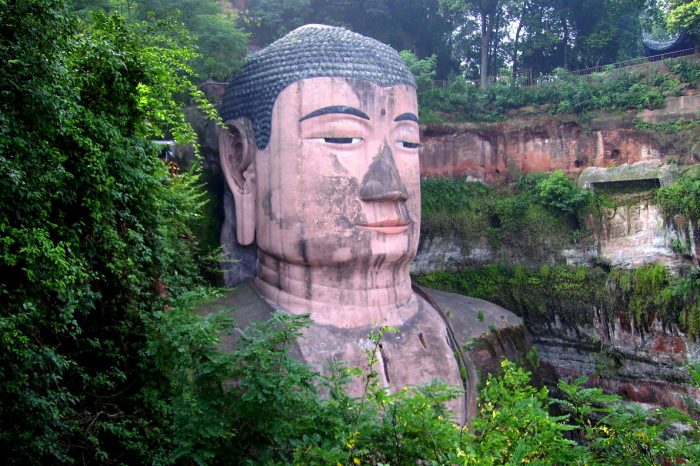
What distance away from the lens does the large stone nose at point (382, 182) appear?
7.84 m

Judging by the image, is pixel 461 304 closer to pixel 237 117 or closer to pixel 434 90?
pixel 237 117

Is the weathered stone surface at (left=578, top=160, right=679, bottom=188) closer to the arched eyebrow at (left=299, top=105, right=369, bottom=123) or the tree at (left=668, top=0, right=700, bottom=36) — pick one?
the tree at (left=668, top=0, right=700, bottom=36)

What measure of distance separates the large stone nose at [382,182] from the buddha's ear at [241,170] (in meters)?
1.71

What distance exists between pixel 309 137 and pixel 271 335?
390 centimetres

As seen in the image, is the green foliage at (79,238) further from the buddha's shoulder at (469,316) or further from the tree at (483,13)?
the tree at (483,13)

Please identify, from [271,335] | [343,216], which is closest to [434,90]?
[343,216]

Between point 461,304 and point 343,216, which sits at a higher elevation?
point 343,216

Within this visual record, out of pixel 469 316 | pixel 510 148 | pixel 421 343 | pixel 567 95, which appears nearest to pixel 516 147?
pixel 510 148

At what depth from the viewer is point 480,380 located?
8.31 metres

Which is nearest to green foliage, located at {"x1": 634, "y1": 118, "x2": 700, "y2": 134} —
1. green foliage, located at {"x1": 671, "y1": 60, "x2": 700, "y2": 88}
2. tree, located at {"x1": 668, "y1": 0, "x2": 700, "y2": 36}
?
green foliage, located at {"x1": 671, "y1": 60, "x2": 700, "y2": 88}

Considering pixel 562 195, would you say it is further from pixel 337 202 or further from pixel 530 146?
pixel 337 202

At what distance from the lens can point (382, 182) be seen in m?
7.88

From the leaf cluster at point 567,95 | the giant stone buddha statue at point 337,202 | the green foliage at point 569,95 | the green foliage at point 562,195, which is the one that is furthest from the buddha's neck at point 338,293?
the green foliage at point 569,95

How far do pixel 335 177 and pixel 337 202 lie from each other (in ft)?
1.07
